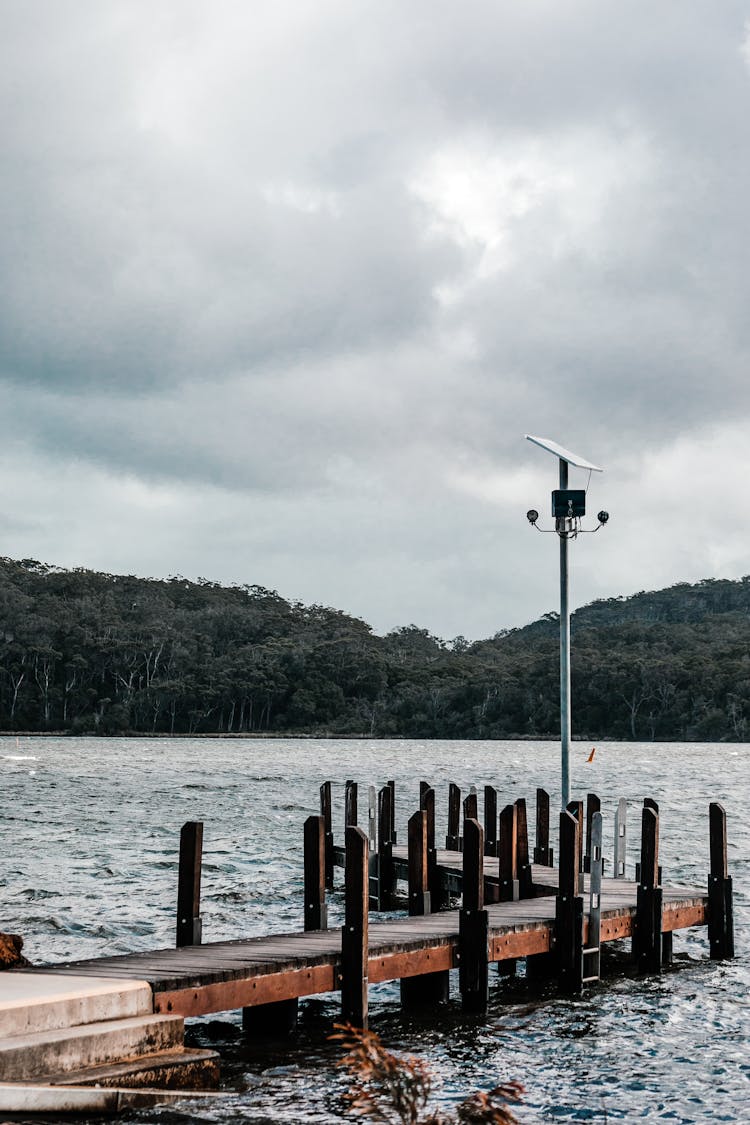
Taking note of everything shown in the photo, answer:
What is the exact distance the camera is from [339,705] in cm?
17825

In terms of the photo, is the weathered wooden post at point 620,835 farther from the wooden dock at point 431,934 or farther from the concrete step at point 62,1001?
the concrete step at point 62,1001

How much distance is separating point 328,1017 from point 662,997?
440 centimetres

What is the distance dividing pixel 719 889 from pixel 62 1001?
10.7m

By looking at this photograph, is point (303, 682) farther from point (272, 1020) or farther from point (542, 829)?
point (272, 1020)

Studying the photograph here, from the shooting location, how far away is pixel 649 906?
632 inches

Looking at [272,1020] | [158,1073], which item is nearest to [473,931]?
[272,1020]

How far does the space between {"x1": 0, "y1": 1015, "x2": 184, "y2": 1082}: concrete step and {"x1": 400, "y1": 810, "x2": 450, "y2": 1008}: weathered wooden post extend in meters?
4.61

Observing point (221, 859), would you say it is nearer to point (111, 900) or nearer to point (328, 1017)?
point (111, 900)

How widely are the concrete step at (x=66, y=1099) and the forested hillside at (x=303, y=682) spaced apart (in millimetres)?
152241

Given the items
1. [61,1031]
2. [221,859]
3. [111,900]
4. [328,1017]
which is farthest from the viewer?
[221,859]

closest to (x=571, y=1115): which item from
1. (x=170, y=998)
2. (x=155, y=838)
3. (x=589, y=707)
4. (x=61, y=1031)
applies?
(x=170, y=998)

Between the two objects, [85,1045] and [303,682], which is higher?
[303,682]

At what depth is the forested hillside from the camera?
164 m

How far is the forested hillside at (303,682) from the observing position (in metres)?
164
